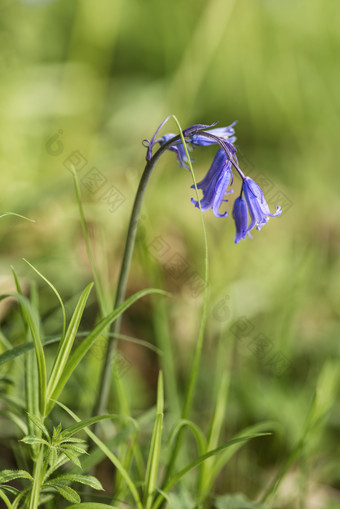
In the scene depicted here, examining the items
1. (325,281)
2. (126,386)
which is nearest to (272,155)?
(325,281)

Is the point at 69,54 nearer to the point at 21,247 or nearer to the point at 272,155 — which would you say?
the point at 272,155

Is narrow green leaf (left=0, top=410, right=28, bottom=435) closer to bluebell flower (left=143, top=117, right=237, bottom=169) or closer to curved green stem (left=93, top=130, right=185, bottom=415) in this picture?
curved green stem (left=93, top=130, right=185, bottom=415)

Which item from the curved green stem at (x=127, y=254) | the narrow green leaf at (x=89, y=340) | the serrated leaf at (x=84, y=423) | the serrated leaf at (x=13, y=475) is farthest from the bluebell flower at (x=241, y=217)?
the serrated leaf at (x=13, y=475)

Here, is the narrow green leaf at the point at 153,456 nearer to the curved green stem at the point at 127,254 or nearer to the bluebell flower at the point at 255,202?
the curved green stem at the point at 127,254

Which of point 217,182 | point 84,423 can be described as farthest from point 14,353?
point 217,182

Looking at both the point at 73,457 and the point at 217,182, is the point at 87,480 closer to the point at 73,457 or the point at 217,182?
the point at 73,457

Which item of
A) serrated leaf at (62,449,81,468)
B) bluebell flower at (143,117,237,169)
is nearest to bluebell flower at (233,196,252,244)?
bluebell flower at (143,117,237,169)
